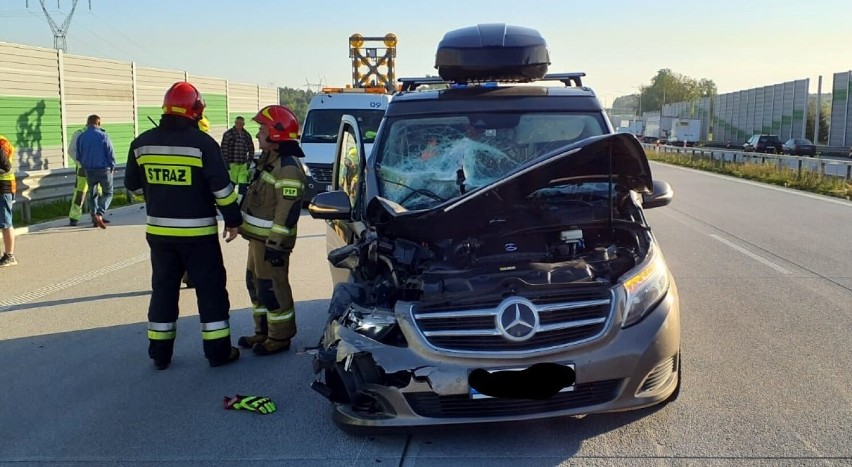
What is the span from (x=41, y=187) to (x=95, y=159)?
8.12 ft

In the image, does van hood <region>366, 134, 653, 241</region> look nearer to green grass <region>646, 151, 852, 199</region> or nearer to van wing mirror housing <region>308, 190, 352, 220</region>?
van wing mirror housing <region>308, 190, 352, 220</region>

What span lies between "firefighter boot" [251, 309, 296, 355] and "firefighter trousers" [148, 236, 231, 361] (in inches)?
12.5

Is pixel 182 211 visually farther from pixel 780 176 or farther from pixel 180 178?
pixel 780 176

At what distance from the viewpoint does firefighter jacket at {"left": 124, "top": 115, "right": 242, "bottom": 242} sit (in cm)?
575

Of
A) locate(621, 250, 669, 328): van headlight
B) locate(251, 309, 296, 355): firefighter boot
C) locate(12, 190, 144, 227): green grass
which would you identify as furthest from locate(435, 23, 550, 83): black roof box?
locate(12, 190, 144, 227): green grass

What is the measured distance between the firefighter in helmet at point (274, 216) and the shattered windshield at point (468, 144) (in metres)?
0.76

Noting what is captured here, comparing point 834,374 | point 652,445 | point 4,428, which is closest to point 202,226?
point 4,428

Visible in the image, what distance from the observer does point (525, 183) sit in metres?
4.51

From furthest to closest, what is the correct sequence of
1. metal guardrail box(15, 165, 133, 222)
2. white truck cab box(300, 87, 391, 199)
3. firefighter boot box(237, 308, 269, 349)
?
1. white truck cab box(300, 87, 391, 199)
2. metal guardrail box(15, 165, 133, 222)
3. firefighter boot box(237, 308, 269, 349)

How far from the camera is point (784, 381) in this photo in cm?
529

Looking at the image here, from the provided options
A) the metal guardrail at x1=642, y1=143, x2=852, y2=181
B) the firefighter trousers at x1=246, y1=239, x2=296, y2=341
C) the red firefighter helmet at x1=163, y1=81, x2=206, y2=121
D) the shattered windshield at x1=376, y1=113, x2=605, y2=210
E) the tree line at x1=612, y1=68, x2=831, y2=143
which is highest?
the tree line at x1=612, y1=68, x2=831, y2=143

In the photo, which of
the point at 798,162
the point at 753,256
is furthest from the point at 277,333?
the point at 798,162

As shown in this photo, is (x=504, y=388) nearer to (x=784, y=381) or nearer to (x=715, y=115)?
(x=784, y=381)

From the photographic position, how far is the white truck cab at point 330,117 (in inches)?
645
